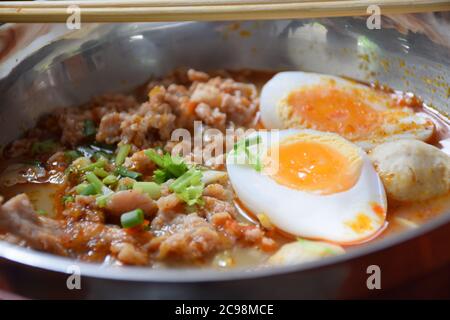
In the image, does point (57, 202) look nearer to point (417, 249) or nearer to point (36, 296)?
point (36, 296)

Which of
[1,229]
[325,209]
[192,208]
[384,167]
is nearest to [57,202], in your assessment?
[1,229]

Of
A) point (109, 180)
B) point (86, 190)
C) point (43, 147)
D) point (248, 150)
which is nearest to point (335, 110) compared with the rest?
point (248, 150)

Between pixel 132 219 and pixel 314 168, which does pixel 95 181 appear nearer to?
pixel 132 219

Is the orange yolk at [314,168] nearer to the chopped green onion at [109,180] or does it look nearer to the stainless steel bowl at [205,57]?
the chopped green onion at [109,180]

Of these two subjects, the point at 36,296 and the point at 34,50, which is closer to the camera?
the point at 36,296

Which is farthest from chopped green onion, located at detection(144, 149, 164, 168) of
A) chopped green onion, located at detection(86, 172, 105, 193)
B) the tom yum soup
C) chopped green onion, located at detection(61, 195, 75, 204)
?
chopped green onion, located at detection(61, 195, 75, 204)

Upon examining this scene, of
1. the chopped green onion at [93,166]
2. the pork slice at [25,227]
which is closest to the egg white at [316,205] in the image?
the chopped green onion at [93,166]
